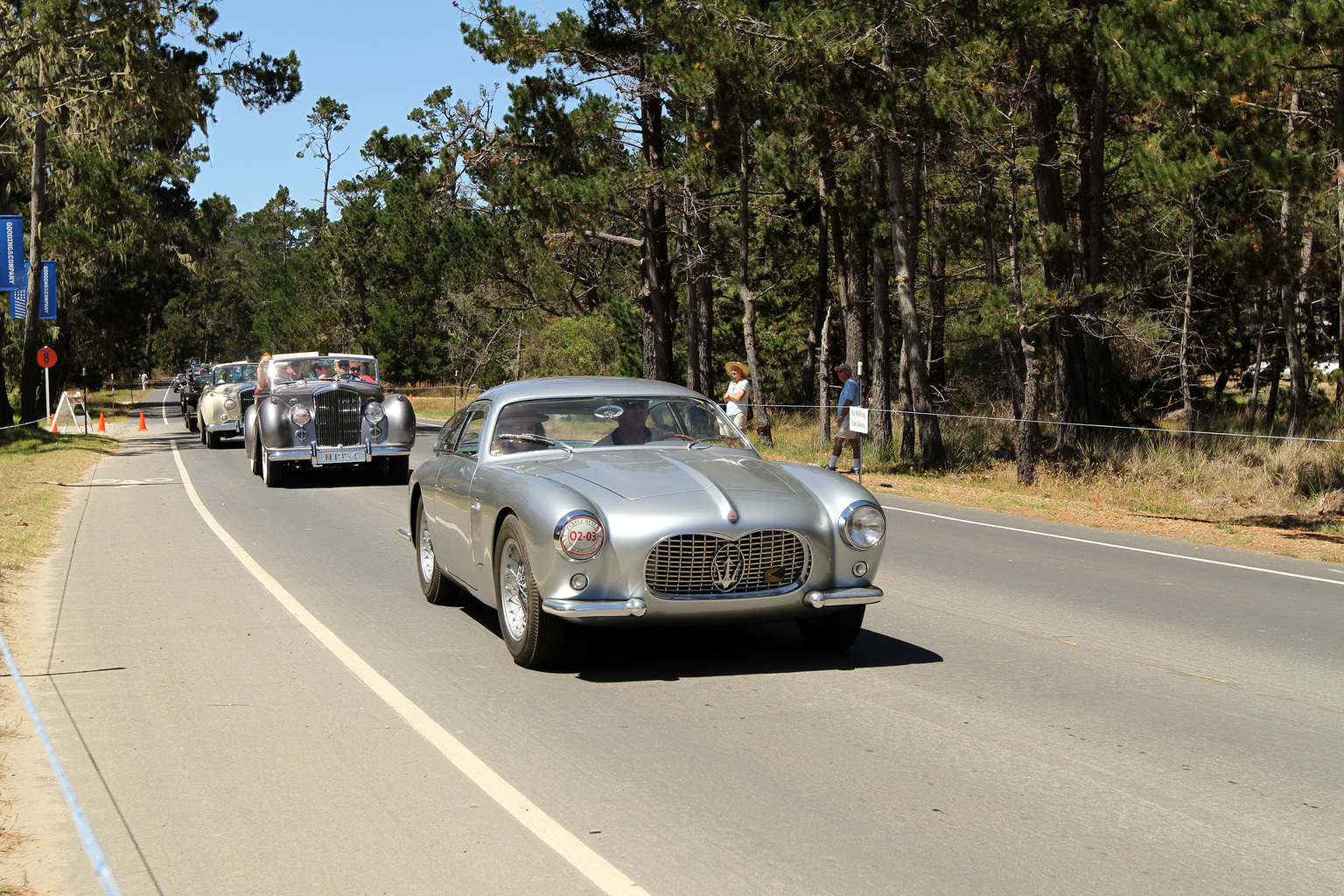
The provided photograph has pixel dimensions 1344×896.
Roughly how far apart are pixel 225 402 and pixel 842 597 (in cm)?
2445

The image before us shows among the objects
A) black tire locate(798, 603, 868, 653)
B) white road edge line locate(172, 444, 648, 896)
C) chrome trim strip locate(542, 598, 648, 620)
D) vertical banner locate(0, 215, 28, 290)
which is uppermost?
vertical banner locate(0, 215, 28, 290)

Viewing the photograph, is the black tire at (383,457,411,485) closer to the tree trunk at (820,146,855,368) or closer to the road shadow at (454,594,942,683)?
the road shadow at (454,594,942,683)

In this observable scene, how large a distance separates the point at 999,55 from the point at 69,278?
117 feet

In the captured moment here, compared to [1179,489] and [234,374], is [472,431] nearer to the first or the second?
Answer: [1179,489]

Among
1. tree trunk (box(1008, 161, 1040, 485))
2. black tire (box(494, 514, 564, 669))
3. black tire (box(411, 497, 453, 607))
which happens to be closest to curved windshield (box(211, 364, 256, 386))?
tree trunk (box(1008, 161, 1040, 485))

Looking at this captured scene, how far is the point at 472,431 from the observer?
8.42 meters

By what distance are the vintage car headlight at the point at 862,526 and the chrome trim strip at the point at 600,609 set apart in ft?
4.11

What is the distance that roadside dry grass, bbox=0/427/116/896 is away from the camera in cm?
568

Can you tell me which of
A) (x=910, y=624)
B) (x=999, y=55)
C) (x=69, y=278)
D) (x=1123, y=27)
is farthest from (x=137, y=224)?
(x=910, y=624)

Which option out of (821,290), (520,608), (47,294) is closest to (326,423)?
(520,608)

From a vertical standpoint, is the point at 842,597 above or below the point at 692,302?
below

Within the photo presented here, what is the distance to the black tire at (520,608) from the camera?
6.66 meters

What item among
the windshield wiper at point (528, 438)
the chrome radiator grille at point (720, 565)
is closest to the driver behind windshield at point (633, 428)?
the windshield wiper at point (528, 438)

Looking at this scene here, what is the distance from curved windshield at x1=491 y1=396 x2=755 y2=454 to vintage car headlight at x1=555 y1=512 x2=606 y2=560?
1538 millimetres
